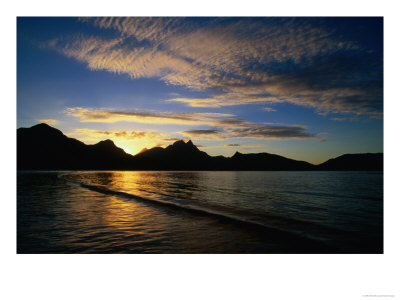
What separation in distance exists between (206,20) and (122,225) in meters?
10.2

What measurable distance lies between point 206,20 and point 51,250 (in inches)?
430

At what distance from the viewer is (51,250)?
7410 millimetres

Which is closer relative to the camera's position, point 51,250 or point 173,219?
point 51,250

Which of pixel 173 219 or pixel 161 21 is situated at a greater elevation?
pixel 161 21

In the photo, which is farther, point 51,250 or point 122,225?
point 122,225
